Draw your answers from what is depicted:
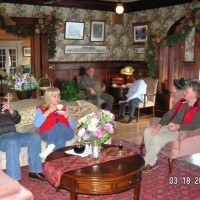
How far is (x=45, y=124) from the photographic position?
4.33 meters

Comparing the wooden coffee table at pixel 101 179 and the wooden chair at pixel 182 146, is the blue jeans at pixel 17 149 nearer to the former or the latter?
the wooden coffee table at pixel 101 179

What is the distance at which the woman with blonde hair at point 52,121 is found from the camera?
4.24m

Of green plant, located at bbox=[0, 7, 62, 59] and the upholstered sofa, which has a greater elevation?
green plant, located at bbox=[0, 7, 62, 59]

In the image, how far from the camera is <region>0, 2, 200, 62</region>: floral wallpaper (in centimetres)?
794

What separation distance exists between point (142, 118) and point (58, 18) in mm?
3227

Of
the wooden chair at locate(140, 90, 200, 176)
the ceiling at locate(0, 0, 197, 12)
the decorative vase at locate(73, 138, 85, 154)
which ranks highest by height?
the ceiling at locate(0, 0, 197, 12)

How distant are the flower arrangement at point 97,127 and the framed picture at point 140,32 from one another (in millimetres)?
5828

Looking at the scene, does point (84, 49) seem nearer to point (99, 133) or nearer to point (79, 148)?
point (79, 148)

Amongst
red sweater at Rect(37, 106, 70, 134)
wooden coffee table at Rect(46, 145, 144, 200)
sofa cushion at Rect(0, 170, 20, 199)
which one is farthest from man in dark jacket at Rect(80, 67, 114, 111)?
sofa cushion at Rect(0, 170, 20, 199)

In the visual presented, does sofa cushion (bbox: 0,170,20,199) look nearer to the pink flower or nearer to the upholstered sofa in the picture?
the pink flower

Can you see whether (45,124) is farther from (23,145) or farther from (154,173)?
(154,173)

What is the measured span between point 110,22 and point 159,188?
616cm

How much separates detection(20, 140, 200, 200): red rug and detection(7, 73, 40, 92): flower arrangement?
120cm

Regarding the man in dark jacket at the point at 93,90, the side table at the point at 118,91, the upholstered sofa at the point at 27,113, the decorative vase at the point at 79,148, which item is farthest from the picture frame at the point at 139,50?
the decorative vase at the point at 79,148
